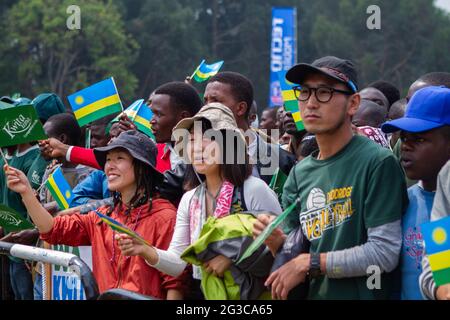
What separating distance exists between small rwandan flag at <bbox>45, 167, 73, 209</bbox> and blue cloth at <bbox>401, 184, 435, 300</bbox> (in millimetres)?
2617

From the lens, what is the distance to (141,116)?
6.57 meters

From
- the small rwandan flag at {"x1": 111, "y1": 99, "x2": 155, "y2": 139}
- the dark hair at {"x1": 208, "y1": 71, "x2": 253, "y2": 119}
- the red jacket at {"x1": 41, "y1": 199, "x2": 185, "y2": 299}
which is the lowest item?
the red jacket at {"x1": 41, "y1": 199, "x2": 185, "y2": 299}

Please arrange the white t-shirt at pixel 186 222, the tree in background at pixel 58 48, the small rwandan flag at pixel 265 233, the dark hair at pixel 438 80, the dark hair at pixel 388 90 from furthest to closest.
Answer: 1. the tree in background at pixel 58 48
2. the dark hair at pixel 388 90
3. the dark hair at pixel 438 80
4. the white t-shirt at pixel 186 222
5. the small rwandan flag at pixel 265 233

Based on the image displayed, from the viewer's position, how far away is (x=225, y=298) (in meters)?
3.98

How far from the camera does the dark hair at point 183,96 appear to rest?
565cm

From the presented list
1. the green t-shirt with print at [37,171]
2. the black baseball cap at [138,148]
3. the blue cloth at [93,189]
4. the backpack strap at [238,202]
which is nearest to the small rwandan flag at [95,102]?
the blue cloth at [93,189]

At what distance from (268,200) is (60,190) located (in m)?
1.85

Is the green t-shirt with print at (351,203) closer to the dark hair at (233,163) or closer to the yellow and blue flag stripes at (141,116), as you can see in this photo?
the dark hair at (233,163)

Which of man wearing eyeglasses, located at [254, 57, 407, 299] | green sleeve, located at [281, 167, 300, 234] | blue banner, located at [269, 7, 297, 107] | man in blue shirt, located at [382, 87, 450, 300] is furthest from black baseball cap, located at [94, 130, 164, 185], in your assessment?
Answer: blue banner, located at [269, 7, 297, 107]

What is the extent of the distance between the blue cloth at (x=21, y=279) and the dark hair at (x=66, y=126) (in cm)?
114

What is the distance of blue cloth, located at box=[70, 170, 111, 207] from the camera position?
18.7 feet

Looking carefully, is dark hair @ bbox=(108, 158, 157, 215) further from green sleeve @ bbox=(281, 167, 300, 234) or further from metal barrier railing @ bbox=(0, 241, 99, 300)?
green sleeve @ bbox=(281, 167, 300, 234)

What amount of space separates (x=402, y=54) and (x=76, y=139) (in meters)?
45.4

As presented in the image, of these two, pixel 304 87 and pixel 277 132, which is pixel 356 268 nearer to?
pixel 304 87
